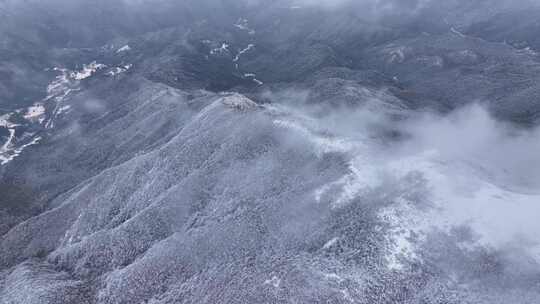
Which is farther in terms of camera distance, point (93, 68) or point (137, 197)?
point (93, 68)

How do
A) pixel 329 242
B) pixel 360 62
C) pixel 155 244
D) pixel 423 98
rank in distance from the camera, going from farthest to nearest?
pixel 360 62, pixel 423 98, pixel 155 244, pixel 329 242

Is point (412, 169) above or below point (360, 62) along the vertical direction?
above

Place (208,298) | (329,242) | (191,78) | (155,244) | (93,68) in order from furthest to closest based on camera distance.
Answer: (93,68), (191,78), (155,244), (329,242), (208,298)

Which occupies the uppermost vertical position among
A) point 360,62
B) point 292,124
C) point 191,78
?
point 292,124

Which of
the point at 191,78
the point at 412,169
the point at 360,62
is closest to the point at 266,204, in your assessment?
the point at 412,169

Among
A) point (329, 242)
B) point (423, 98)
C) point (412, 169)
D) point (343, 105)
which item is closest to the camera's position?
point (329, 242)

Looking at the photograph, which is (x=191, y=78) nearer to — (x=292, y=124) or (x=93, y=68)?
(x=93, y=68)

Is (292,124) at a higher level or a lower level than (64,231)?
higher

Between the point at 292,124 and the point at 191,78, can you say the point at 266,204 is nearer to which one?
the point at 292,124

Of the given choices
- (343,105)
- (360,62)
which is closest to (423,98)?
(343,105)
